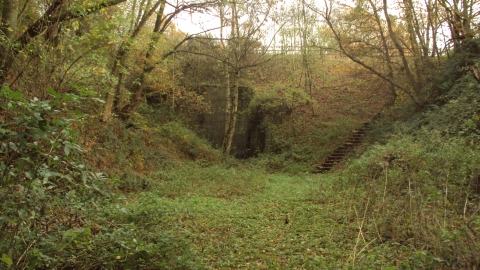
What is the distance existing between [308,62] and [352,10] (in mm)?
5411

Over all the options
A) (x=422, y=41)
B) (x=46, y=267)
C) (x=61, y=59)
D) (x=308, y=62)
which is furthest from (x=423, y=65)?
(x=46, y=267)

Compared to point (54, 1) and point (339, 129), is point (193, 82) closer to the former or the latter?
point (339, 129)

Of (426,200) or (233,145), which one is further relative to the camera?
(233,145)

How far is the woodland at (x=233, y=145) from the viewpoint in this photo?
310 centimetres

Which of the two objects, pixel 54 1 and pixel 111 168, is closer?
pixel 54 1

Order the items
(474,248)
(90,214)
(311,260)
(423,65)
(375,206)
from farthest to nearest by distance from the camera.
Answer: (423,65) < (375,206) < (311,260) < (90,214) < (474,248)

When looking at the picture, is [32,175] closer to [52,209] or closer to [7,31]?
[52,209]

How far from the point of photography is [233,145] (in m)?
20.0

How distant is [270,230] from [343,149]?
12.1 metres

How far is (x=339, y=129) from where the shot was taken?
18.6m

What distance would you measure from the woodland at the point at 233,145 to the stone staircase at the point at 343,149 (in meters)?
0.12

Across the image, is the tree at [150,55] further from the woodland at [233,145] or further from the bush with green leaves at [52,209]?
the bush with green leaves at [52,209]

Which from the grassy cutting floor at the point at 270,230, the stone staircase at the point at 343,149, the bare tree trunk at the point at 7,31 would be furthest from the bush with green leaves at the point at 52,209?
the stone staircase at the point at 343,149

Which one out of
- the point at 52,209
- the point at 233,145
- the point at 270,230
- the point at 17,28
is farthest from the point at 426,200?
the point at 233,145
